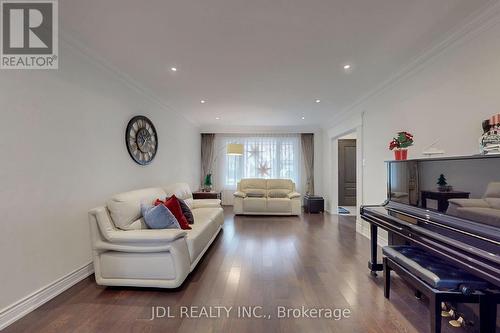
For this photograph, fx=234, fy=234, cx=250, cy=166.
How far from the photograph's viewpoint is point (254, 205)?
20.1ft

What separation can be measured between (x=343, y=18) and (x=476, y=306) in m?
Answer: 2.73

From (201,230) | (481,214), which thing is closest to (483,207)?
(481,214)

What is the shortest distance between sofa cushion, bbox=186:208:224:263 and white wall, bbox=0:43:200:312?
1186mm

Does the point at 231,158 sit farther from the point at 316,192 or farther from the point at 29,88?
the point at 29,88

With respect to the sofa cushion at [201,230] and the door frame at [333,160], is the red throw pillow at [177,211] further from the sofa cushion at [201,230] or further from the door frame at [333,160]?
the door frame at [333,160]

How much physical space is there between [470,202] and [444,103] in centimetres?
130

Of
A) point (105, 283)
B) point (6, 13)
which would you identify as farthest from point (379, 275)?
point (6, 13)

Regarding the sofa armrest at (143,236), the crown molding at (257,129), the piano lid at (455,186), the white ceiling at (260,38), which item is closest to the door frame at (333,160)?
the crown molding at (257,129)

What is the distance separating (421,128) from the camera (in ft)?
9.42

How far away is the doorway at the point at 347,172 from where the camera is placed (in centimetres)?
756

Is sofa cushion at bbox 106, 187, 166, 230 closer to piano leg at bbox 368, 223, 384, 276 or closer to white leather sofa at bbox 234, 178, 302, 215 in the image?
piano leg at bbox 368, 223, 384, 276

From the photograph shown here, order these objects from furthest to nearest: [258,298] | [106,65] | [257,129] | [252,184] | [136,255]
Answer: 1. [257,129]
2. [252,184]
3. [106,65]
4. [136,255]
5. [258,298]

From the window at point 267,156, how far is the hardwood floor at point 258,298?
13.4 ft

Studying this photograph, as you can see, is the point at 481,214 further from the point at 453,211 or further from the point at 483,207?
the point at 453,211
